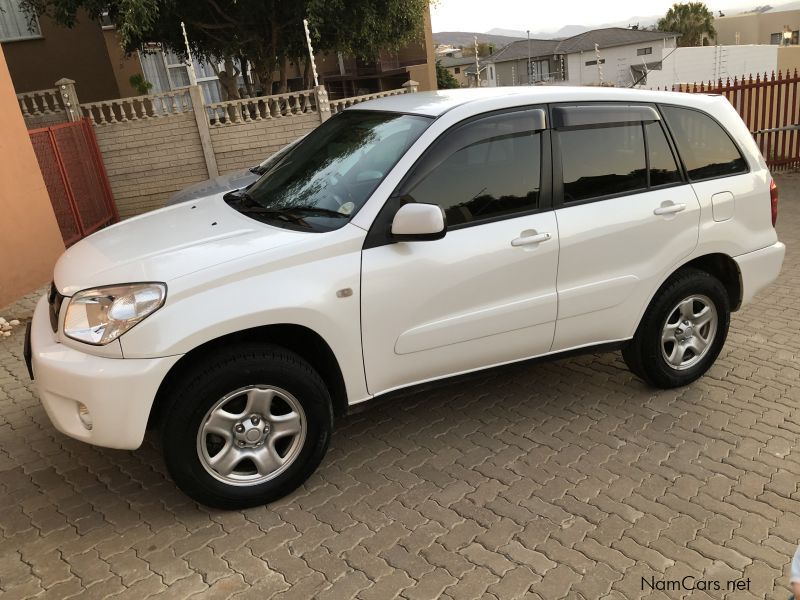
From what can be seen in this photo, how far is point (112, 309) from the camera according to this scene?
2.84 meters

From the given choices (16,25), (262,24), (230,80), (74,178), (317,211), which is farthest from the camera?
(230,80)

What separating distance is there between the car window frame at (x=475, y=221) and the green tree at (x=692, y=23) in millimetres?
83600

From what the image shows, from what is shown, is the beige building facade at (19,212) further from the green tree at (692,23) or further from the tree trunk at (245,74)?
the green tree at (692,23)

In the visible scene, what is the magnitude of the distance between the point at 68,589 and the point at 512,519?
78.2 inches

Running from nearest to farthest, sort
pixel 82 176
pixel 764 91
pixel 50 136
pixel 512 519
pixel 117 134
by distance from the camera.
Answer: pixel 512 519, pixel 50 136, pixel 82 176, pixel 764 91, pixel 117 134

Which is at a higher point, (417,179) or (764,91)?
(417,179)

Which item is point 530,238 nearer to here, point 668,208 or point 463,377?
point 463,377

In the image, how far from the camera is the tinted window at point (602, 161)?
11.8 feet

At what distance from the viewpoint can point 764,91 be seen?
425 inches

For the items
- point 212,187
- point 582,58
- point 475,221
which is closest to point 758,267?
point 475,221

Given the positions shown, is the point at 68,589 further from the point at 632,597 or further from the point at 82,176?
the point at 82,176

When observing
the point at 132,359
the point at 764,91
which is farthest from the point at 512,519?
the point at 764,91

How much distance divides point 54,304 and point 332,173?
5.18 feet

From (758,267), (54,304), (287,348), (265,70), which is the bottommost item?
(758,267)
